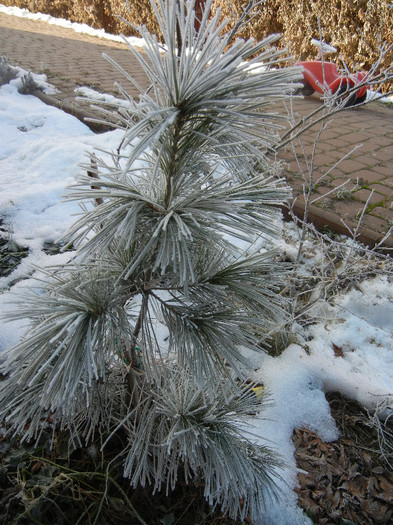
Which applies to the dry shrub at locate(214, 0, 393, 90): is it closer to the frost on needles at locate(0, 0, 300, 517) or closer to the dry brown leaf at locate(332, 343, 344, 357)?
the dry brown leaf at locate(332, 343, 344, 357)

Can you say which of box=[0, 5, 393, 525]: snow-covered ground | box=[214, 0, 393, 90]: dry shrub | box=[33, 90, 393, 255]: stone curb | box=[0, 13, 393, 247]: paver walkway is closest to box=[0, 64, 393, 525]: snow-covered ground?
box=[0, 5, 393, 525]: snow-covered ground

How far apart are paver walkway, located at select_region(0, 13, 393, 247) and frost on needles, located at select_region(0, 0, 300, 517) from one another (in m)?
1.06

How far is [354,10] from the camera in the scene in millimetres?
6641

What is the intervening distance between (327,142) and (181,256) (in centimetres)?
406

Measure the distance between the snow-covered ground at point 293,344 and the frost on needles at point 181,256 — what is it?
0.16 meters

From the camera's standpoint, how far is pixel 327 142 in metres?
4.38

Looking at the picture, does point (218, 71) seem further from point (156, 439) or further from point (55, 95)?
point (55, 95)

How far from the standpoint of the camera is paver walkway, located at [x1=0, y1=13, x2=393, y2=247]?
3.04 meters

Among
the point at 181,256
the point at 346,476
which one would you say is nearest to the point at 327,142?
the point at 346,476

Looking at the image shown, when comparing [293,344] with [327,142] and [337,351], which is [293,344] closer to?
[337,351]

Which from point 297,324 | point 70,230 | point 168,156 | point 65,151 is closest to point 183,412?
point 70,230

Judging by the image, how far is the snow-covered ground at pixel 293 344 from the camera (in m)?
1.73

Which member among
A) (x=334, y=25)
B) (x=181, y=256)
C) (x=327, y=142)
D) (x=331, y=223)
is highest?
(x=334, y=25)

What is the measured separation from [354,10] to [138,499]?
8104 mm
